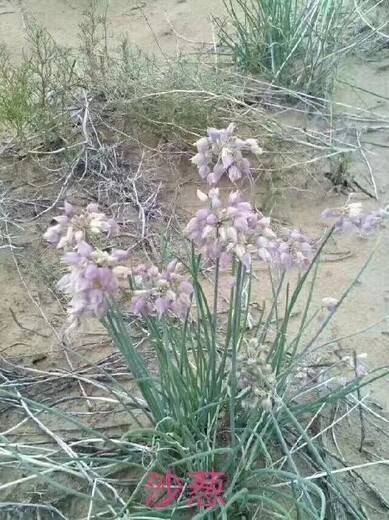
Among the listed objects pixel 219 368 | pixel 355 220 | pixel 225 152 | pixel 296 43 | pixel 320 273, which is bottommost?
pixel 320 273

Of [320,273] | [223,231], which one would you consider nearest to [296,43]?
[320,273]

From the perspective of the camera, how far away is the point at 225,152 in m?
1.31

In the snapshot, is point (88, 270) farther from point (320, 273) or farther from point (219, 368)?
point (320, 273)

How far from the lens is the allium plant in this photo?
123cm

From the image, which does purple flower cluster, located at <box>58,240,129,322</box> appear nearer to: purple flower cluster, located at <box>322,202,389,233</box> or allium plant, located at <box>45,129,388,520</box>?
allium plant, located at <box>45,129,388,520</box>

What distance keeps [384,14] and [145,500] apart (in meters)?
3.23

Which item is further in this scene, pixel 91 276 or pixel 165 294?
pixel 165 294

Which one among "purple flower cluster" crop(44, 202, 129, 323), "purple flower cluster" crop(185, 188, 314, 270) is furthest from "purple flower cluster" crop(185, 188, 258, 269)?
"purple flower cluster" crop(44, 202, 129, 323)

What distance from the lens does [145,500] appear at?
5.64 feet

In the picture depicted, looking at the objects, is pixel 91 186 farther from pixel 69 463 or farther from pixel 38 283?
pixel 69 463

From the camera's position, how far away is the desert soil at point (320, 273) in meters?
2.26

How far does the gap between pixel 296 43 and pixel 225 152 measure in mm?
2244

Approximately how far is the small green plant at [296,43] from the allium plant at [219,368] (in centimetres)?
184

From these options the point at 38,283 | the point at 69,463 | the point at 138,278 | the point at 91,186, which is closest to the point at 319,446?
the point at 69,463
